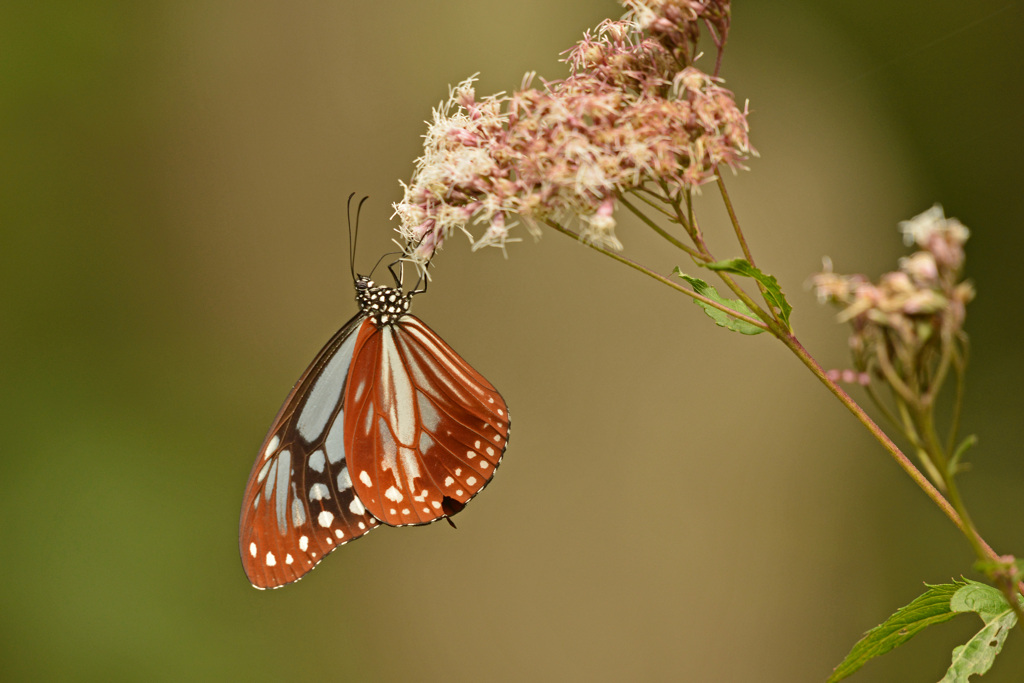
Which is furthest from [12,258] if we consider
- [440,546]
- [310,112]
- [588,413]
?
[588,413]

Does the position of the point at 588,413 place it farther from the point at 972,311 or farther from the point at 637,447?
the point at 972,311

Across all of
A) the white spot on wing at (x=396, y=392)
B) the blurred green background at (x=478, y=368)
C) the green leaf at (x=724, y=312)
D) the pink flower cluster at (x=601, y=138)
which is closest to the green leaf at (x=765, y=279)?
the green leaf at (x=724, y=312)

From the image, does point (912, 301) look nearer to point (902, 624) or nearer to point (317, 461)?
point (902, 624)

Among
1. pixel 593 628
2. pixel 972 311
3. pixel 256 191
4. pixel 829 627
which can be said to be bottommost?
pixel 829 627

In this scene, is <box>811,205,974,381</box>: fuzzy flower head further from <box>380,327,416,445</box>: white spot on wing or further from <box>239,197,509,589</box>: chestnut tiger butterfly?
<box>380,327,416,445</box>: white spot on wing

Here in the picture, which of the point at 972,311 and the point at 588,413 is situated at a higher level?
the point at 588,413

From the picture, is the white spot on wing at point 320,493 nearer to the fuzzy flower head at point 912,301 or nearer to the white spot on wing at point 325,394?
the white spot on wing at point 325,394
